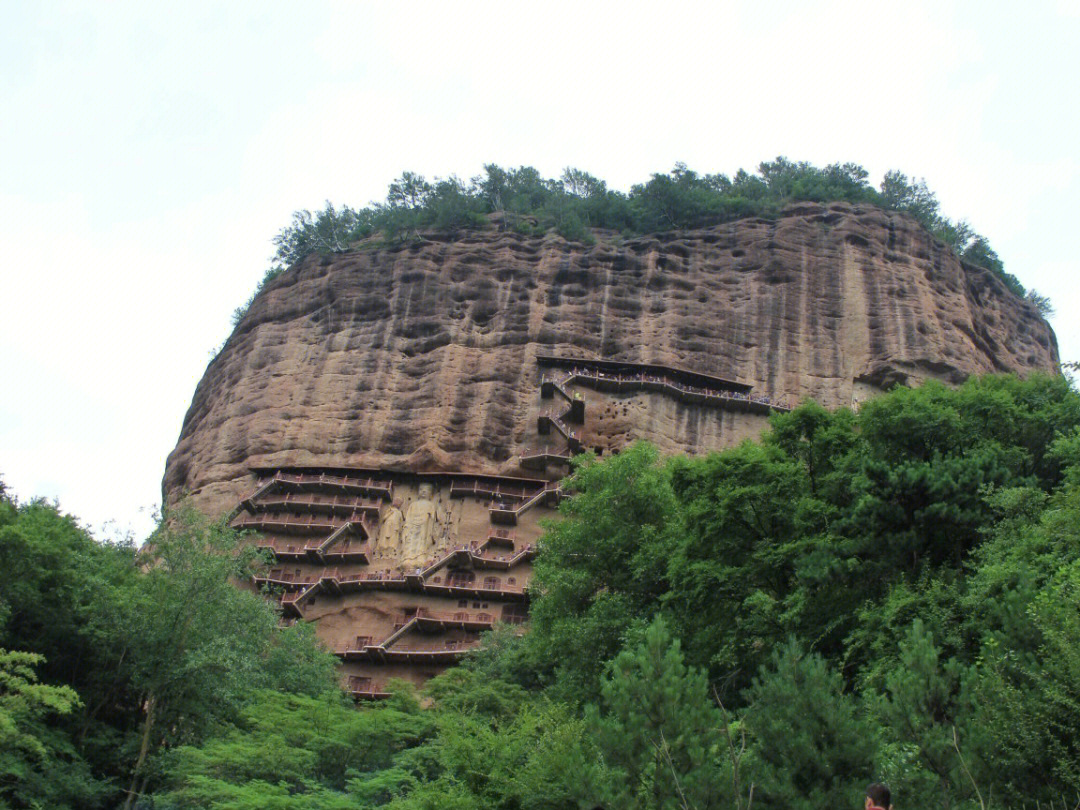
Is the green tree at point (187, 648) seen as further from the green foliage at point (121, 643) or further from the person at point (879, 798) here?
the person at point (879, 798)

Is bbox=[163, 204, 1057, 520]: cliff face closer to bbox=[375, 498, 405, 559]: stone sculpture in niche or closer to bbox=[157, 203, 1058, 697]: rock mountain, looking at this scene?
bbox=[157, 203, 1058, 697]: rock mountain

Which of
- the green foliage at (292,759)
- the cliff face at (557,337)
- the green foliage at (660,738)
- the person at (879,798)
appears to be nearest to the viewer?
the person at (879,798)

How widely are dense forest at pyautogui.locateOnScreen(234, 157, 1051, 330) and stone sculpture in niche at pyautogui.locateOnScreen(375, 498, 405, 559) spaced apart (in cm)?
1450

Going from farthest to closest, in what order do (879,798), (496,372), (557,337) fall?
(557,337), (496,372), (879,798)

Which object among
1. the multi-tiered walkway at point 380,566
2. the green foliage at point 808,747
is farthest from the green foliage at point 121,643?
the green foliage at point 808,747

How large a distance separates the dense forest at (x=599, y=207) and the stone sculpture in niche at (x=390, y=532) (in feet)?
47.6

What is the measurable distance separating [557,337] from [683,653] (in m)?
27.2

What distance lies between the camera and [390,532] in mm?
39156

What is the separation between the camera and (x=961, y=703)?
37.5ft

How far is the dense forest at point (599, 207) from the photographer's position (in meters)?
51.2

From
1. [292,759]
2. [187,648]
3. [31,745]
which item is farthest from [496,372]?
[31,745]

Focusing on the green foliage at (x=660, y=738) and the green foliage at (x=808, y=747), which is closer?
the green foliage at (x=808, y=747)

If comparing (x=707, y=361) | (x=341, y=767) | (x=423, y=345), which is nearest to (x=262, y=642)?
(x=341, y=767)

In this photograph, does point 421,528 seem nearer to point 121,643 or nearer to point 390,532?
point 390,532
